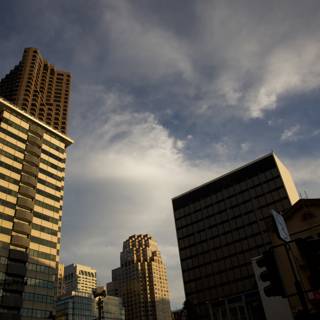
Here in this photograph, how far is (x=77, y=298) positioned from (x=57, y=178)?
242ft

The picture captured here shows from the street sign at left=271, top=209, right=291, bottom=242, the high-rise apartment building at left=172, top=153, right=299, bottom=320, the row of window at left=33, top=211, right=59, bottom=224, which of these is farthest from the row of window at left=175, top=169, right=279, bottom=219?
the street sign at left=271, top=209, right=291, bottom=242

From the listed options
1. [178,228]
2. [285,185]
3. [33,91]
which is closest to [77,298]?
[178,228]

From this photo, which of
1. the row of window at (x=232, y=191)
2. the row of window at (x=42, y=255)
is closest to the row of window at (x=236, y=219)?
the row of window at (x=232, y=191)

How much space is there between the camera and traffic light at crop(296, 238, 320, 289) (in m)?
10.3

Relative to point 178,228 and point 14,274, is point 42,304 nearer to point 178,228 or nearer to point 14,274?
point 14,274

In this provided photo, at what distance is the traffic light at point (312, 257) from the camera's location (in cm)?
1034

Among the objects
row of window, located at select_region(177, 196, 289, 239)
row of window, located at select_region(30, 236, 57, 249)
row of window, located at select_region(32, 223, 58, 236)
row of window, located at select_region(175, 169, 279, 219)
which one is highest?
row of window, located at select_region(175, 169, 279, 219)

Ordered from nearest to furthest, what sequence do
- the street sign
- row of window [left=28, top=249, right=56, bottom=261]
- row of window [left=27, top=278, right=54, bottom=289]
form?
the street sign, row of window [left=27, top=278, right=54, bottom=289], row of window [left=28, top=249, right=56, bottom=261]

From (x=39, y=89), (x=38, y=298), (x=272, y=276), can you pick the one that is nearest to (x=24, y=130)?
(x=38, y=298)

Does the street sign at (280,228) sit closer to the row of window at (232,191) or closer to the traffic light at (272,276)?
the traffic light at (272,276)

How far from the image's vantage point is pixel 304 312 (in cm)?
1046

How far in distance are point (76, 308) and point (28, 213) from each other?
7930 cm

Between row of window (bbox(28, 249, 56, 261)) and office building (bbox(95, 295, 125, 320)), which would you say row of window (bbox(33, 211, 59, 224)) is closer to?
row of window (bbox(28, 249, 56, 261))

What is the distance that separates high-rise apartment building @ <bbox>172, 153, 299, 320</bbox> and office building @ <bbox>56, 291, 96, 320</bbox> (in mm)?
64330
